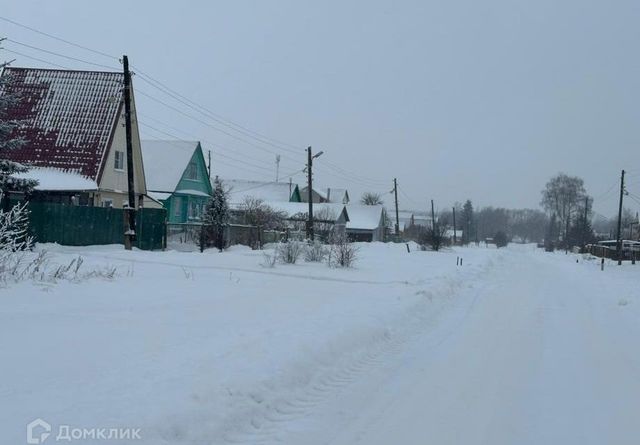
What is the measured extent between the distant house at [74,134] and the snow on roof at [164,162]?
24.2 feet

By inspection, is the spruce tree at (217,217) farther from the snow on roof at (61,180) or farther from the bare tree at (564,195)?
the bare tree at (564,195)

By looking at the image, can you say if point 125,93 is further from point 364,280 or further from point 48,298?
point 48,298

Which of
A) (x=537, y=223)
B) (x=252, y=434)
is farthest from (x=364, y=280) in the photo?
(x=537, y=223)

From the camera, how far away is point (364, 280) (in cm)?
2047

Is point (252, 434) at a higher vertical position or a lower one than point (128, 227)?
lower

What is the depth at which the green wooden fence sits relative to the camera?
2553 centimetres

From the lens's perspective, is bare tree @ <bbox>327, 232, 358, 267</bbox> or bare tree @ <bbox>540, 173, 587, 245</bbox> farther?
bare tree @ <bbox>540, 173, 587, 245</bbox>

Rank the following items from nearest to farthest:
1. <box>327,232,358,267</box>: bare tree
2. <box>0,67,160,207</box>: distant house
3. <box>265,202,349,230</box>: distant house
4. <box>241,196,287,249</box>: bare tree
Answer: <box>327,232,358,267</box>: bare tree → <box>0,67,160,207</box>: distant house → <box>241,196,287,249</box>: bare tree → <box>265,202,349,230</box>: distant house

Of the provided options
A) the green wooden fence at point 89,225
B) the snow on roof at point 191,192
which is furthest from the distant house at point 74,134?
the snow on roof at point 191,192

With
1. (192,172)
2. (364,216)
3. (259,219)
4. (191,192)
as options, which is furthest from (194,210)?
(364,216)

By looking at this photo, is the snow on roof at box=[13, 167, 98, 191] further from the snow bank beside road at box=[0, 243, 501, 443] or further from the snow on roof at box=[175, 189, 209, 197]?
the snow bank beside road at box=[0, 243, 501, 443]

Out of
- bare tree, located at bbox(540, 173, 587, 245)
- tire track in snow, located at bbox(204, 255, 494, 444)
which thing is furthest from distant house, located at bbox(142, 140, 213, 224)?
bare tree, located at bbox(540, 173, 587, 245)

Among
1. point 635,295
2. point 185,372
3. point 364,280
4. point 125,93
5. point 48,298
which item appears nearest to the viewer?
point 185,372

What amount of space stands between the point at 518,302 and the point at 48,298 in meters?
12.6
